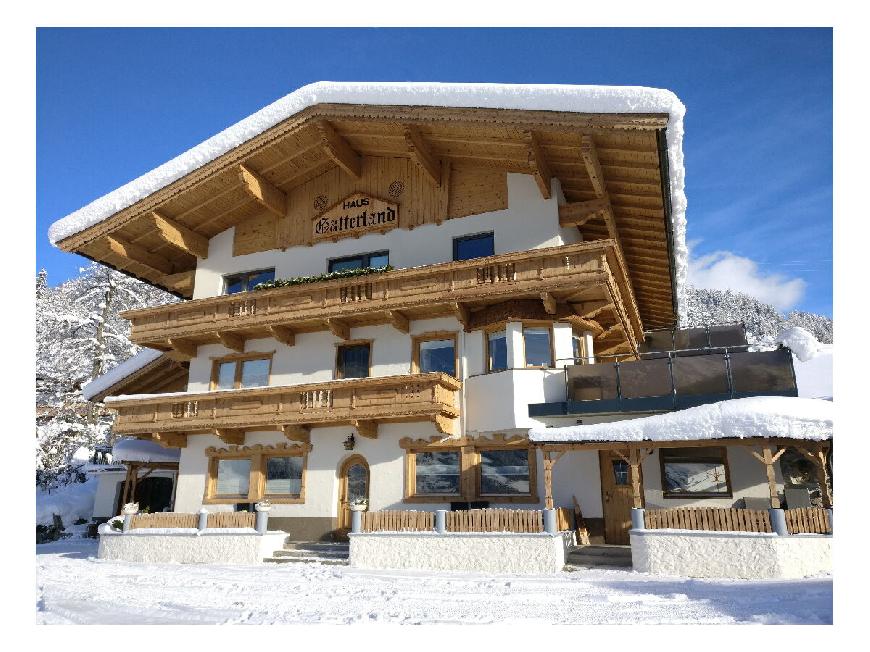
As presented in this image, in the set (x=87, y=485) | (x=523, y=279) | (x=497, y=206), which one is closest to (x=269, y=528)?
(x=523, y=279)

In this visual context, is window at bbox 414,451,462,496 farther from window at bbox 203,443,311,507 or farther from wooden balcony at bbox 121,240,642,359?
wooden balcony at bbox 121,240,642,359

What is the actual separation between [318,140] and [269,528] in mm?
12494

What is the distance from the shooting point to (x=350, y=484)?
18.7 metres

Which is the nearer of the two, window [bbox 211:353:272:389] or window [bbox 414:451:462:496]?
window [bbox 414:451:462:496]

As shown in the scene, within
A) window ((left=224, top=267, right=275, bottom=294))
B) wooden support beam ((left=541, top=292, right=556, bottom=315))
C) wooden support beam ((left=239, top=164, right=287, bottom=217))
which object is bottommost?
wooden support beam ((left=541, top=292, right=556, bottom=315))

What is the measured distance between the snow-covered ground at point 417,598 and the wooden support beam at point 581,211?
9.71 metres

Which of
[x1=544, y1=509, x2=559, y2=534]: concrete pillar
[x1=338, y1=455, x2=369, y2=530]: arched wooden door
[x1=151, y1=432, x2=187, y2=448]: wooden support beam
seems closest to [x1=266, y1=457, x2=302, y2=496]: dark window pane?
[x1=338, y1=455, x2=369, y2=530]: arched wooden door

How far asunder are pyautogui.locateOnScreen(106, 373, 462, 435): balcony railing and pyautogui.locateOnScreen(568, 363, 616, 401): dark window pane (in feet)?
10.6

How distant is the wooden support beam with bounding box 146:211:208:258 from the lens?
21766 mm

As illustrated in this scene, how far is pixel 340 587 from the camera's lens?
12453mm

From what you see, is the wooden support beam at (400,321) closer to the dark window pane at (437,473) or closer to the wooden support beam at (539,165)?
the dark window pane at (437,473)

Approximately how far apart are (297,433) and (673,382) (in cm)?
1096

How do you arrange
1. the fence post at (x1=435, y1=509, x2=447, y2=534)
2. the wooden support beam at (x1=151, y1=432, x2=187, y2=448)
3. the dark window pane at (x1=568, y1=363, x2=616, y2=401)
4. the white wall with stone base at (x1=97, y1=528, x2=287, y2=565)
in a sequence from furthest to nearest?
1. the wooden support beam at (x1=151, y1=432, x2=187, y2=448)
2. the white wall with stone base at (x1=97, y1=528, x2=287, y2=565)
3. the dark window pane at (x1=568, y1=363, x2=616, y2=401)
4. the fence post at (x1=435, y1=509, x2=447, y2=534)

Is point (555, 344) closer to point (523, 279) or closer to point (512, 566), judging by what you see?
point (523, 279)
